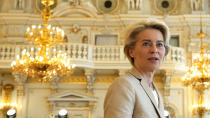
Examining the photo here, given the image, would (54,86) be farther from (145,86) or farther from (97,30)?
(145,86)

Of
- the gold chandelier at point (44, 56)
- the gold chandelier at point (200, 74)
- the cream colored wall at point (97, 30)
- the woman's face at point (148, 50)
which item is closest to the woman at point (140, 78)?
the woman's face at point (148, 50)

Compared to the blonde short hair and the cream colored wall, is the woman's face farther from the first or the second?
the cream colored wall

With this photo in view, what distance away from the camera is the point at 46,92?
54.4 feet

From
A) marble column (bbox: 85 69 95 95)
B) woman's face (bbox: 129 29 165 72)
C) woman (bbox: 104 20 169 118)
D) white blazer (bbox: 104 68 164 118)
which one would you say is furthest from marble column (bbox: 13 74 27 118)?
white blazer (bbox: 104 68 164 118)

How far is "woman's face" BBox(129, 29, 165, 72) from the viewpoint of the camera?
7.16 ft

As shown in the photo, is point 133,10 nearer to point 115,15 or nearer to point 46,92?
point 115,15

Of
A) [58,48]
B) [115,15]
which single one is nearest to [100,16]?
[115,15]

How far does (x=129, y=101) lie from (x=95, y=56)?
13775 mm

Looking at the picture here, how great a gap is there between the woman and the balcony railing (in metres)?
12.8

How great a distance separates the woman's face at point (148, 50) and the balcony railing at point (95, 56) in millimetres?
12860

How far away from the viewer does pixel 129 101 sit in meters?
1.92

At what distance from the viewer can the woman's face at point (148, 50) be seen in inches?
86.0

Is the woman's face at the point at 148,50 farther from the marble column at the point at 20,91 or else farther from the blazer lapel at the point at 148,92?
the marble column at the point at 20,91

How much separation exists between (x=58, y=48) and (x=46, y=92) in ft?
8.25
